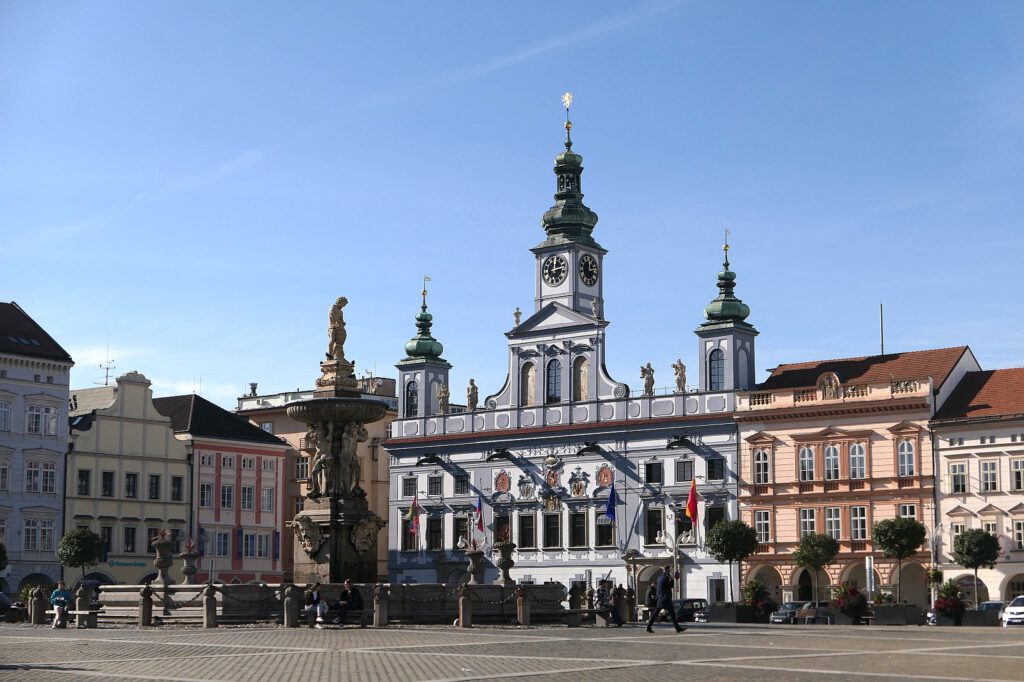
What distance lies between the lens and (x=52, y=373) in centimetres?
8212

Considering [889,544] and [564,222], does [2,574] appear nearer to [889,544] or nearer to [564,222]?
[564,222]

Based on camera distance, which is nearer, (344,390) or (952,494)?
(344,390)

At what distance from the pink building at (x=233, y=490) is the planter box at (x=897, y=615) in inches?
1659

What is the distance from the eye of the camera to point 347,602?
40281mm

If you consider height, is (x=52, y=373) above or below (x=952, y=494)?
above

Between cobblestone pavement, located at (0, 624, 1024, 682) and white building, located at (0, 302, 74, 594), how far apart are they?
4180 centimetres

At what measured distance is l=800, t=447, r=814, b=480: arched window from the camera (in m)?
76.4

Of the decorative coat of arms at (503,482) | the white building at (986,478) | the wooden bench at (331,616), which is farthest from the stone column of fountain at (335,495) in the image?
the decorative coat of arms at (503,482)

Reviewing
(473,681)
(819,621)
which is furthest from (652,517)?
(473,681)

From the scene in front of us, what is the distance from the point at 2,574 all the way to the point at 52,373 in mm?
10692

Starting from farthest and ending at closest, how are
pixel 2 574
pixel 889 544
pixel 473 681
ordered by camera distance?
Result: pixel 2 574
pixel 889 544
pixel 473 681

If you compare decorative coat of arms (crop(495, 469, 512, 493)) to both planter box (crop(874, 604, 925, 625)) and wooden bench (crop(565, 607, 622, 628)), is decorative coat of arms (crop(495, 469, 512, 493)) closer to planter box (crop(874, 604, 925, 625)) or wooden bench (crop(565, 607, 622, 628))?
planter box (crop(874, 604, 925, 625))

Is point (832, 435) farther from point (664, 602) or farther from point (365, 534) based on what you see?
point (664, 602)

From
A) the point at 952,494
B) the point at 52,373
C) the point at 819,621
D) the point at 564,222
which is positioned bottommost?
the point at 819,621
